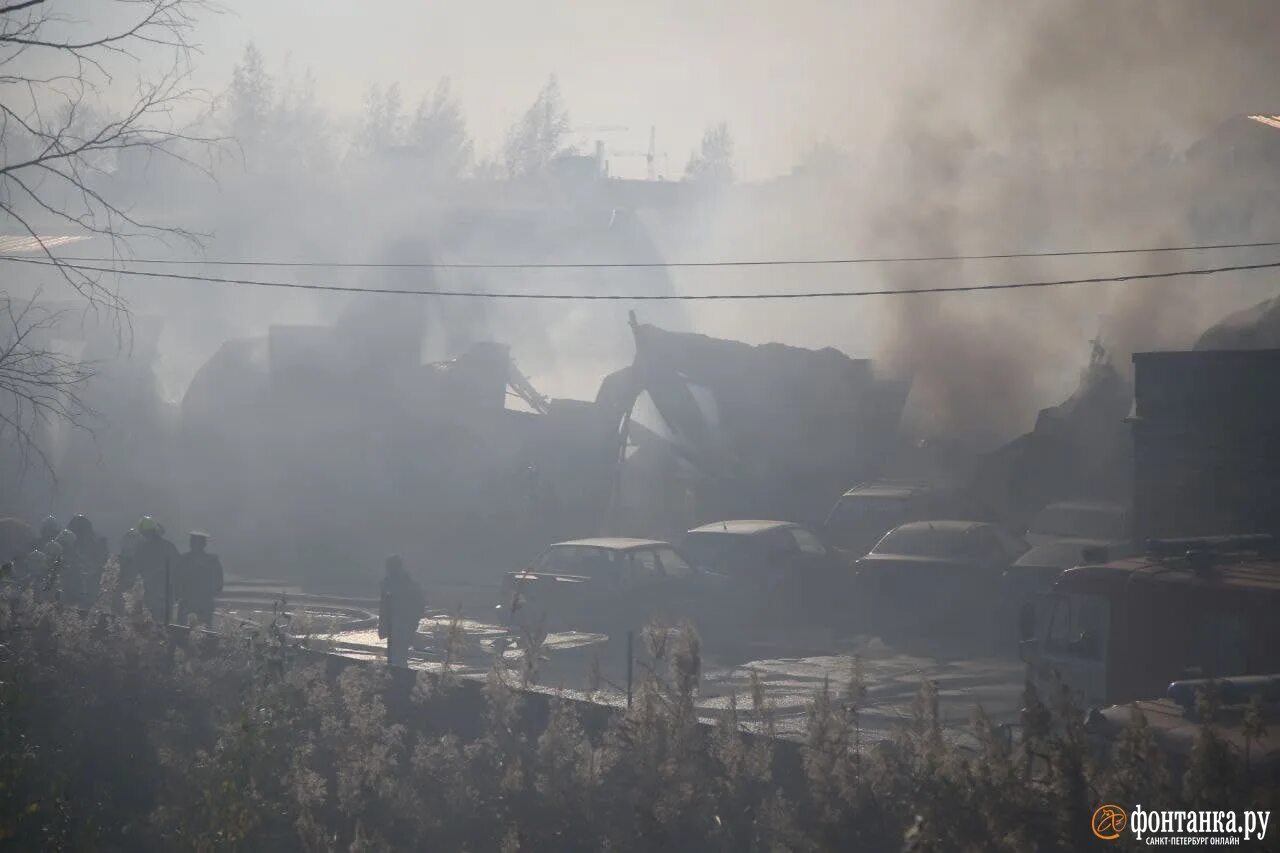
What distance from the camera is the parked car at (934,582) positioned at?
15.9 meters

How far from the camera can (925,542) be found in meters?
16.7

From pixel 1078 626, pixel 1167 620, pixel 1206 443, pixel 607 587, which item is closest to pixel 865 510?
pixel 607 587

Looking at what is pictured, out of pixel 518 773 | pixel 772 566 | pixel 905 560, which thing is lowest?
pixel 518 773

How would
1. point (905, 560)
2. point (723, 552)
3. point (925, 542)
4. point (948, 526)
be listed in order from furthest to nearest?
point (723, 552)
point (948, 526)
point (925, 542)
point (905, 560)

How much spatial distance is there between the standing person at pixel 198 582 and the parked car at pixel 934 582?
7.97m

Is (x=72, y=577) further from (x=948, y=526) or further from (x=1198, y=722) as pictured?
(x=1198, y=722)

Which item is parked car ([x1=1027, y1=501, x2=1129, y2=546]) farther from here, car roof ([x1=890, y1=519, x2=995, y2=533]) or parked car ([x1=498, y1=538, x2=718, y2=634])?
parked car ([x1=498, y1=538, x2=718, y2=634])

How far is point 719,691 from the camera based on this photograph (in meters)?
12.8

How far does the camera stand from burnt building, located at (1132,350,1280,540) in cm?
1428

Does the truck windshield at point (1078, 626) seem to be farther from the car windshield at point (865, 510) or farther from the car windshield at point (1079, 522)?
the car windshield at point (865, 510)

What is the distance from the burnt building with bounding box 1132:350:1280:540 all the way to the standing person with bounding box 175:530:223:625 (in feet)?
35.7

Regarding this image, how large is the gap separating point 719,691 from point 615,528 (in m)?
13.8

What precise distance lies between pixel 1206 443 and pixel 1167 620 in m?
6.07

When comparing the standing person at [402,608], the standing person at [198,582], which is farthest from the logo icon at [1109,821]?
the standing person at [198,582]
